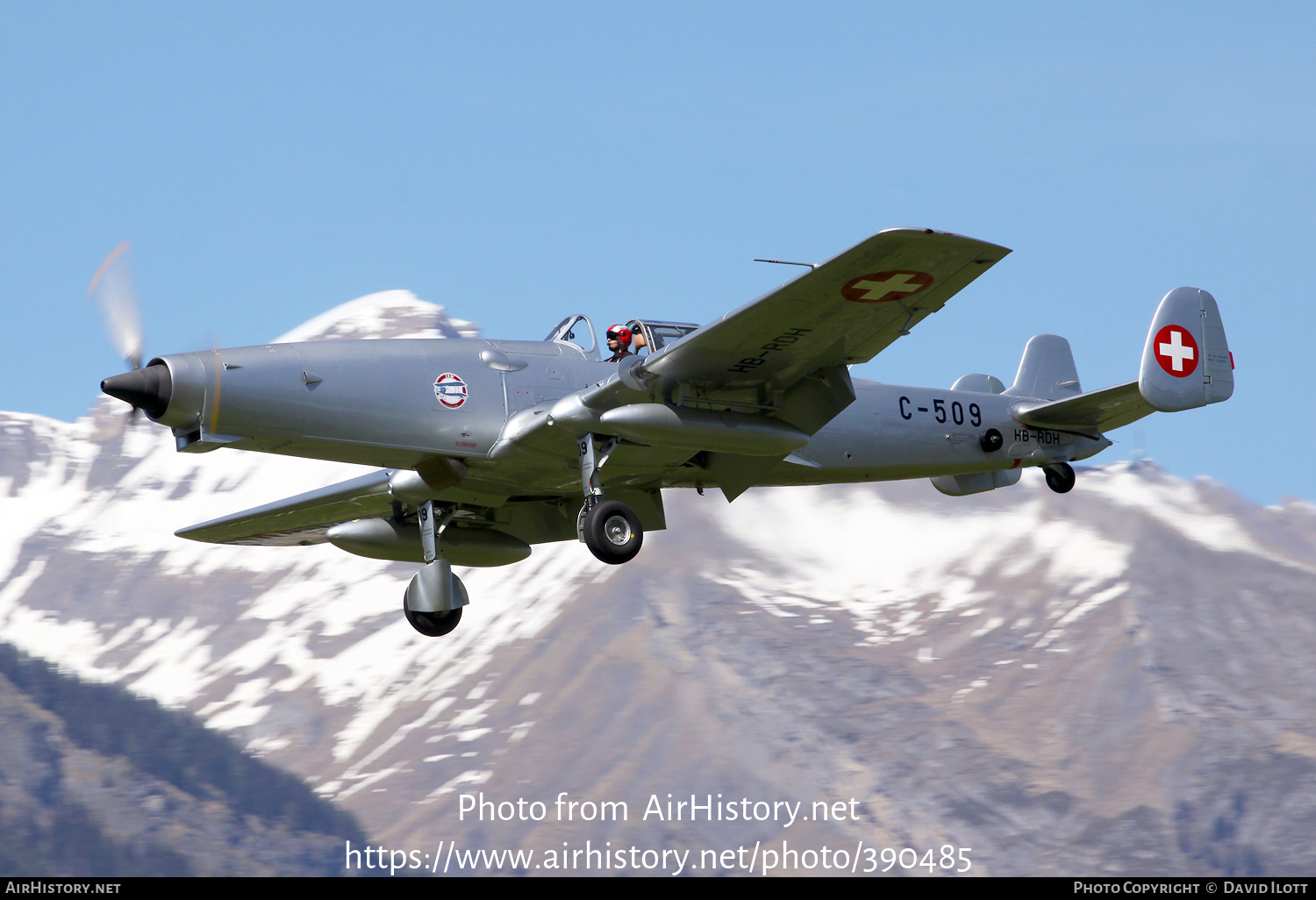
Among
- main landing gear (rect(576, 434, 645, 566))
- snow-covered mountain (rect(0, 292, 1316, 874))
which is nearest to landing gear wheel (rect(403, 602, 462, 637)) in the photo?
main landing gear (rect(576, 434, 645, 566))

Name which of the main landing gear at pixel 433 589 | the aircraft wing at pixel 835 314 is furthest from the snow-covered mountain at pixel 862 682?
the aircraft wing at pixel 835 314

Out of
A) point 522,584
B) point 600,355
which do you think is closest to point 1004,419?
point 600,355

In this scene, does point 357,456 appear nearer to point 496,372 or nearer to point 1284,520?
point 496,372

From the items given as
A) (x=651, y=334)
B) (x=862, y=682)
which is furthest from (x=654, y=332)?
(x=862, y=682)

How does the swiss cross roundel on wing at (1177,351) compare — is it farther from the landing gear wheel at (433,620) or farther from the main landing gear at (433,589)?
the landing gear wheel at (433,620)

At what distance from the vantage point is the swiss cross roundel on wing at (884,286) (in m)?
13.5

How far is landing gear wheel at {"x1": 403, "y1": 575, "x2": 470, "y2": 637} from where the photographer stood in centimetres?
1709

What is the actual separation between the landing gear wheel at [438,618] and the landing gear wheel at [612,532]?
9.00 ft

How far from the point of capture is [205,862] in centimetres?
7112

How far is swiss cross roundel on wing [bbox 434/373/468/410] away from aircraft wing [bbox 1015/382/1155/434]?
24.2ft

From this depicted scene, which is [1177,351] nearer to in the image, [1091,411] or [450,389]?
[1091,411]

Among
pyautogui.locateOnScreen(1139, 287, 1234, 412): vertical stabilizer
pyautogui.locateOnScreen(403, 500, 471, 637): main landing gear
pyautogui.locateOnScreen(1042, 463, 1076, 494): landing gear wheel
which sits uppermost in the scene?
pyautogui.locateOnScreen(1139, 287, 1234, 412): vertical stabilizer

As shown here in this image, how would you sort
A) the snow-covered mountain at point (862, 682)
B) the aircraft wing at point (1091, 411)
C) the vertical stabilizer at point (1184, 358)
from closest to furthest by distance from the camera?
the vertical stabilizer at point (1184, 358) < the aircraft wing at point (1091, 411) < the snow-covered mountain at point (862, 682)

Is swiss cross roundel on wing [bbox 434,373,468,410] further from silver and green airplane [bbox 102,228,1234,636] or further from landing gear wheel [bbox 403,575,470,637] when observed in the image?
landing gear wheel [bbox 403,575,470,637]
